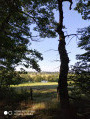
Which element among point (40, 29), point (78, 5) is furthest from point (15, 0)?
point (78, 5)

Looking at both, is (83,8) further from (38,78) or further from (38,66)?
(38,78)

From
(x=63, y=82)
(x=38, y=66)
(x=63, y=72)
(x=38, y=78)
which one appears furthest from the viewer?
(x=38, y=78)

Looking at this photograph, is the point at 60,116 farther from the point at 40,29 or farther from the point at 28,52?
the point at 40,29

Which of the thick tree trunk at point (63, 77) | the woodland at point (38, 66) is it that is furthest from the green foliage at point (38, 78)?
the thick tree trunk at point (63, 77)

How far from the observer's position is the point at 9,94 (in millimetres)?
7902

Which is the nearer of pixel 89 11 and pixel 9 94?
pixel 89 11

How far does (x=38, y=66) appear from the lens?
960 cm

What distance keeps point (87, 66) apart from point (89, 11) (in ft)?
16.0

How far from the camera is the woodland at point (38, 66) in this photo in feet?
16.3

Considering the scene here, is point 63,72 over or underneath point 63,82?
over

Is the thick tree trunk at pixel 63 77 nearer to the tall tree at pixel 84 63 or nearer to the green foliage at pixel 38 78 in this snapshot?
the tall tree at pixel 84 63

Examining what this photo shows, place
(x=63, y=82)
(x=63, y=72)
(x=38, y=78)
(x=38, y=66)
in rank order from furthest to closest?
(x=38, y=78)
(x=38, y=66)
(x=63, y=72)
(x=63, y=82)

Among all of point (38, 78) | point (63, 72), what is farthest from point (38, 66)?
→ point (38, 78)

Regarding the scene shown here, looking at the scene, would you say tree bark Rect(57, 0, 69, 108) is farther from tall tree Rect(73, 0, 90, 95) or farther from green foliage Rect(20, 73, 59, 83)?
green foliage Rect(20, 73, 59, 83)
